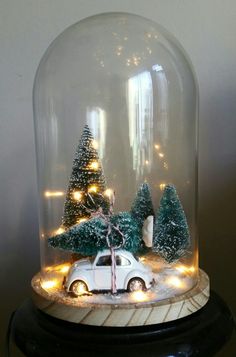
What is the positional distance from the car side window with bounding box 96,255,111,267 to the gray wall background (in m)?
0.37

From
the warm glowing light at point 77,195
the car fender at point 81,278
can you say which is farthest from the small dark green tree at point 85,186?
the car fender at point 81,278

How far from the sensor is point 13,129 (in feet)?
3.11

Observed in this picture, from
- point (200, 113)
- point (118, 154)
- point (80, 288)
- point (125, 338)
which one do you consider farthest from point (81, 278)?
point (200, 113)

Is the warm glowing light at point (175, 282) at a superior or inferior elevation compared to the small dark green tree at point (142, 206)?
inferior

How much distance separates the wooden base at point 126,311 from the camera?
541 millimetres

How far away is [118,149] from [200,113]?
0.95ft

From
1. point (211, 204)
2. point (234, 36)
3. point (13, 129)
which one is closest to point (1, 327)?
point (13, 129)

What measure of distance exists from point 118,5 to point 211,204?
1.56ft

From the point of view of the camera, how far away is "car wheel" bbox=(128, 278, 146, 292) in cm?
61

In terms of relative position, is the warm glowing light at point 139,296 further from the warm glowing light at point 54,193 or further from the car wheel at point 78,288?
the warm glowing light at point 54,193

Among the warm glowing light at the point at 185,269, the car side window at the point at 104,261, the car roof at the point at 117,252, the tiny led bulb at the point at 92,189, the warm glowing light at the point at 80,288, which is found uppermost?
the tiny led bulb at the point at 92,189

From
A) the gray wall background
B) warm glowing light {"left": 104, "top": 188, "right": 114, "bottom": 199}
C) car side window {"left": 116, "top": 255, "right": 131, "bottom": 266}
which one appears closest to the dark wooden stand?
car side window {"left": 116, "top": 255, "right": 131, "bottom": 266}

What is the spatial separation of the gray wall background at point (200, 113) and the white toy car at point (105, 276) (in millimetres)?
366

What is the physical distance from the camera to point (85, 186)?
2.26ft
